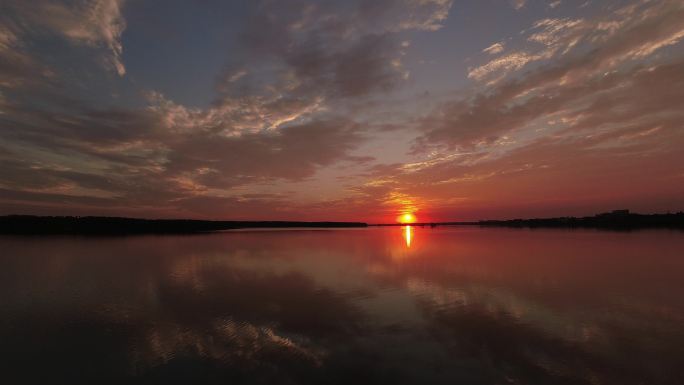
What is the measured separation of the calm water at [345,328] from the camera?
11.0 meters

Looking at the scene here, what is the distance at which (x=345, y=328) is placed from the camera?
15.3 metres

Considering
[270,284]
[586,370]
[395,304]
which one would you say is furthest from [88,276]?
[586,370]

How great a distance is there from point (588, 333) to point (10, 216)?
176 m

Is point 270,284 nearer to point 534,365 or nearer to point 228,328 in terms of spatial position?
point 228,328

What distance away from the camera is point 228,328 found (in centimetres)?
1546

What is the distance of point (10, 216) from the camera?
130 meters

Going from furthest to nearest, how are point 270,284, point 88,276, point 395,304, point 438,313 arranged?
point 88,276
point 270,284
point 395,304
point 438,313

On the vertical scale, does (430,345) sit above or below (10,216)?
below

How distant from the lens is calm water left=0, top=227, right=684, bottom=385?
11047 mm

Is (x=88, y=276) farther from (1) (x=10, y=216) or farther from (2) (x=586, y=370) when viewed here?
(1) (x=10, y=216)

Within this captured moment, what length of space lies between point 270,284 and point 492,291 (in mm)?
15138

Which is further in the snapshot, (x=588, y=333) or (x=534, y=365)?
(x=588, y=333)

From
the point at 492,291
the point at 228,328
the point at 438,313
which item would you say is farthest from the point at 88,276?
the point at 492,291

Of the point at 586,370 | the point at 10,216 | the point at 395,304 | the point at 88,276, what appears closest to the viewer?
A: the point at 586,370
